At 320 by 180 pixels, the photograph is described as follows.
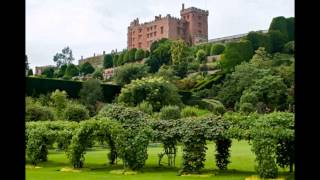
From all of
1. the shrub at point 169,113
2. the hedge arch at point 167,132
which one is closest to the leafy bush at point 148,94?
the shrub at point 169,113

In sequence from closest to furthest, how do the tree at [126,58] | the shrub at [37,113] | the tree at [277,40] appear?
the shrub at [37,113] < the tree at [277,40] < the tree at [126,58]

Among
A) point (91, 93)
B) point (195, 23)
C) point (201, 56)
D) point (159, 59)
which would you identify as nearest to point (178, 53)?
point (159, 59)

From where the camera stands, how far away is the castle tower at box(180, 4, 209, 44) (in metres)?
76.7

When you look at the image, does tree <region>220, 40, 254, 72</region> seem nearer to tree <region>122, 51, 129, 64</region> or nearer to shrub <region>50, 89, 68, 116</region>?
shrub <region>50, 89, 68, 116</region>

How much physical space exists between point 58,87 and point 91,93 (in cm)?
294

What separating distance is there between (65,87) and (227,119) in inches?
898

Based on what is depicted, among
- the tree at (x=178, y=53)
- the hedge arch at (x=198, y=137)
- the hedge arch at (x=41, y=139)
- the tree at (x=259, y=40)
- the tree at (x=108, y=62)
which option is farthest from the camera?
the tree at (x=108, y=62)

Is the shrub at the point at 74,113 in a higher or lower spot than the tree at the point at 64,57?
lower

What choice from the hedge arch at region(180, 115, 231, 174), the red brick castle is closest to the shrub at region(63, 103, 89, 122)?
the hedge arch at region(180, 115, 231, 174)

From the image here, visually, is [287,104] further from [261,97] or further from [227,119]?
[227,119]

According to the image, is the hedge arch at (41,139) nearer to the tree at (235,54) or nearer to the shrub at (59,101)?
the shrub at (59,101)

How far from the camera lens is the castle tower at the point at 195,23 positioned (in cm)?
7669

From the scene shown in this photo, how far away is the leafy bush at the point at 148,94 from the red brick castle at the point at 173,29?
4343 cm
